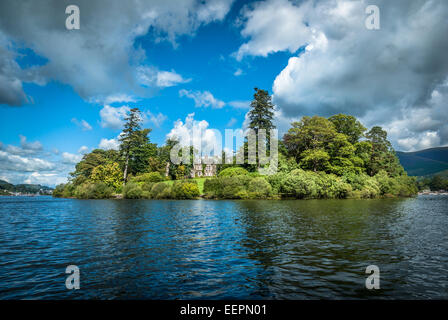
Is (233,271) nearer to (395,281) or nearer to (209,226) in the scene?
(395,281)

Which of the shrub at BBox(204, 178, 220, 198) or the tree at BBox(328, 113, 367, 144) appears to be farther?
the tree at BBox(328, 113, 367, 144)

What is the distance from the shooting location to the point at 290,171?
57031mm

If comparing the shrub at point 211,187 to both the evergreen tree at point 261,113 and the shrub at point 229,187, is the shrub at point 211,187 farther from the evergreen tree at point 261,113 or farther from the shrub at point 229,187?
the evergreen tree at point 261,113

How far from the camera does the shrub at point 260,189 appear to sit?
49.5 meters

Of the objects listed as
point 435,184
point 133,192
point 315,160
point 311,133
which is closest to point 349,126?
point 311,133

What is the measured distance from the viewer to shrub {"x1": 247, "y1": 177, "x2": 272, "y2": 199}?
49.5 meters

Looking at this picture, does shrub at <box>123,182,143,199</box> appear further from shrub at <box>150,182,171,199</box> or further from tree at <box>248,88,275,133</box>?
tree at <box>248,88,275,133</box>

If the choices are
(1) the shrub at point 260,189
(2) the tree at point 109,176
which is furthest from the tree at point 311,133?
(2) the tree at point 109,176

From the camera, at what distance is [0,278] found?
830cm

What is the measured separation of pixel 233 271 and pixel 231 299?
6.94 ft

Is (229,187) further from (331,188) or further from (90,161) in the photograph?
(90,161)

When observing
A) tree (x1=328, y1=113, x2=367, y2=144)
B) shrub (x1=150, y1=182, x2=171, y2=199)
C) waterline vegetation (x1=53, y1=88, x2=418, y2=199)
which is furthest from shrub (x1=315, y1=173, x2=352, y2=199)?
shrub (x1=150, y1=182, x2=171, y2=199)

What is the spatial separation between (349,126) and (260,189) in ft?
121

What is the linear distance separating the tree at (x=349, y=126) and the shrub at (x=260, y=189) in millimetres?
33227
